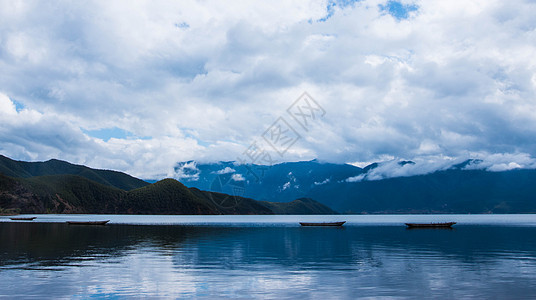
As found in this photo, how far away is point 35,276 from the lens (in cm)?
4888

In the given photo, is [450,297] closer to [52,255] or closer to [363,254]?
[363,254]

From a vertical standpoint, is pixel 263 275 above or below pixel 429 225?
above

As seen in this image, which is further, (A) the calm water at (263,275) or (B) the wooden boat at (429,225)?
(B) the wooden boat at (429,225)

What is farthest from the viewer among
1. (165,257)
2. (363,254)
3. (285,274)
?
(363,254)

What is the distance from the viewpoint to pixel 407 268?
57875mm

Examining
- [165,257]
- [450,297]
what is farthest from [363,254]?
[450,297]

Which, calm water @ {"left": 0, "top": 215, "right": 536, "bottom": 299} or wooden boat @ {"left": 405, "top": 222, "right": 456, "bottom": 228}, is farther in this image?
wooden boat @ {"left": 405, "top": 222, "right": 456, "bottom": 228}

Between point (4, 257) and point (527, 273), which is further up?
point (4, 257)

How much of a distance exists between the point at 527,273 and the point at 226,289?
1430 inches

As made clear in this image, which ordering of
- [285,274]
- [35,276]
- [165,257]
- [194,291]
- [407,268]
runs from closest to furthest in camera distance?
[194,291] → [35,276] → [285,274] → [407,268] → [165,257]

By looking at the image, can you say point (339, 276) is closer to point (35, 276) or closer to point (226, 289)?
point (226, 289)

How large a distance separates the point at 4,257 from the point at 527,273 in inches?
2802

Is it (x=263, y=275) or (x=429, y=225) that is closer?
(x=263, y=275)

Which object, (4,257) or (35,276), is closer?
(35,276)
